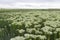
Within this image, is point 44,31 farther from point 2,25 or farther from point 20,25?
point 2,25

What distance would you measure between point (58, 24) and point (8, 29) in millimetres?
2625

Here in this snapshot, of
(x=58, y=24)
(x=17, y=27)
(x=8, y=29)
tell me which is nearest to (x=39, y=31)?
(x=58, y=24)

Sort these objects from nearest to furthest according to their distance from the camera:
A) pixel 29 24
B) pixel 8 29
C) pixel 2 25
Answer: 1. pixel 29 24
2. pixel 8 29
3. pixel 2 25

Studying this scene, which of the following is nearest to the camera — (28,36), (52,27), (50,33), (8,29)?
(28,36)

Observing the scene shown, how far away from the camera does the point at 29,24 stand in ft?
29.5

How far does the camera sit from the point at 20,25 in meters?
9.17

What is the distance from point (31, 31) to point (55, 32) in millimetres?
782

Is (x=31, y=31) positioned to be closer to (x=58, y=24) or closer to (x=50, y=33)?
(x=50, y=33)

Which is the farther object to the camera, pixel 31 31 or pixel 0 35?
pixel 0 35

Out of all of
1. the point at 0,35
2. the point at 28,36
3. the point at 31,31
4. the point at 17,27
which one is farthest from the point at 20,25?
the point at 28,36

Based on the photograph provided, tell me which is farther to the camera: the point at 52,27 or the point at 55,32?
the point at 52,27

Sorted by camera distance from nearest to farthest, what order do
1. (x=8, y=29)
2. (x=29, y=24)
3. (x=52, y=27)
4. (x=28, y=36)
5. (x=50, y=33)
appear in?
(x=28, y=36) < (x=50, y=33) < (x=52, y=27) < (x=29, y=24) < (x=8, y=29)

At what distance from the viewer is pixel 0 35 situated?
8.41m

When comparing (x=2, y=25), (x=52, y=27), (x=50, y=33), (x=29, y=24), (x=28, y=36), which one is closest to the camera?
(x=28, y=36)
